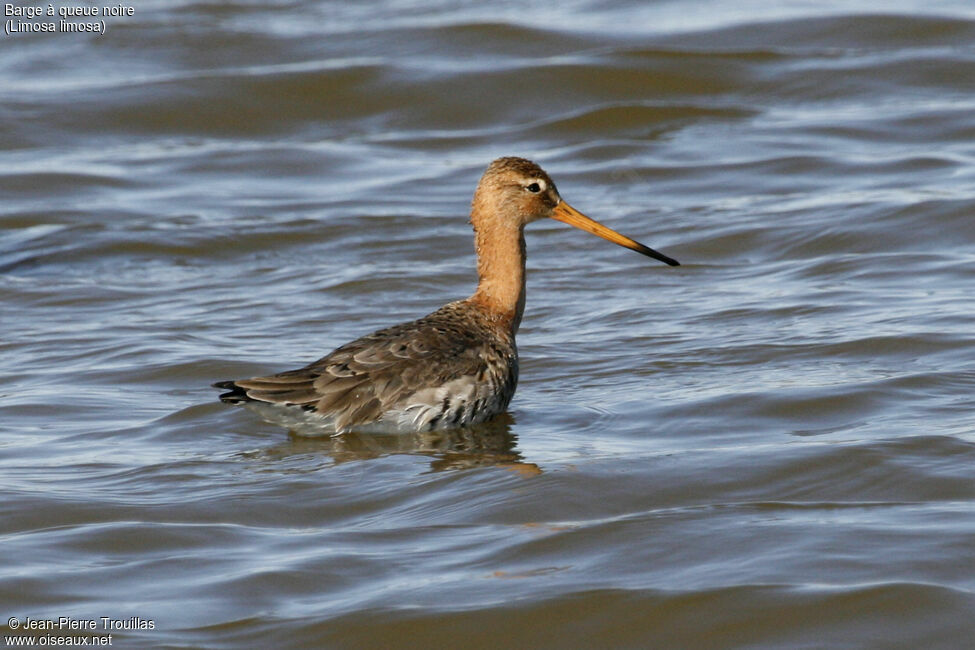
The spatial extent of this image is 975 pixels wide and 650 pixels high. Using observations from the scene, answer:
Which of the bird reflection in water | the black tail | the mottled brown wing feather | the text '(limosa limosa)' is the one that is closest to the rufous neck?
the text '(limosa limosa)'

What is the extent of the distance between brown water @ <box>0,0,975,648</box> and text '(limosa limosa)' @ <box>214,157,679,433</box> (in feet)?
0.51

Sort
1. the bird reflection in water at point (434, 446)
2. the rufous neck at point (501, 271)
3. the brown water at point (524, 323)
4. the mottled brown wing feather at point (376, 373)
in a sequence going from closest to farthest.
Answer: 1. the brown water at point (524, 323)
2. the bird reflection in water at point (434, 446)
3. the mottled brown wing feather at point (376, 373)
4. the rufous neck at point (501, 271)

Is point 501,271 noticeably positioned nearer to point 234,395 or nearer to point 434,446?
point 434,446

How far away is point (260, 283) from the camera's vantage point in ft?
37.7

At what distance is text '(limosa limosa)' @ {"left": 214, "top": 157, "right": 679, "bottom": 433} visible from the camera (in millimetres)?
7734

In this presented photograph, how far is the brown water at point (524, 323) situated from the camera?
5.79 metres

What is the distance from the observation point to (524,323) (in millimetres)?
10336

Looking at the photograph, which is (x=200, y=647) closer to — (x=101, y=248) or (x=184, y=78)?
(x=101, y=248)

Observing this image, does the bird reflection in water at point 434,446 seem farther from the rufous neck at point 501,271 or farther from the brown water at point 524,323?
the rufous neck at point 501,271

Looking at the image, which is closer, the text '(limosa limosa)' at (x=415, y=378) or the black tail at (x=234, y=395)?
the black tail at (x=234, y=395)

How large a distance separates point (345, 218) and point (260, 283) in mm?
1755

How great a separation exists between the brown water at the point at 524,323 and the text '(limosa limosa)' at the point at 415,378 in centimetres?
16

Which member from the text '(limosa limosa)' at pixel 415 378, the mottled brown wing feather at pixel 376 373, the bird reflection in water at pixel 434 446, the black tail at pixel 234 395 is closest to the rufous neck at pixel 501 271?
the text '(limosa limosa)' at pixel 415 378

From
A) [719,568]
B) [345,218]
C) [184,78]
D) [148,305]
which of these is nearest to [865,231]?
[345,218]
